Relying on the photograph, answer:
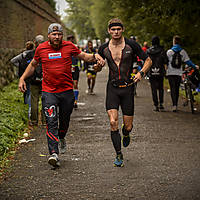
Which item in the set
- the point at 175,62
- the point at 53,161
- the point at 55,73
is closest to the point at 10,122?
the point at 55,73

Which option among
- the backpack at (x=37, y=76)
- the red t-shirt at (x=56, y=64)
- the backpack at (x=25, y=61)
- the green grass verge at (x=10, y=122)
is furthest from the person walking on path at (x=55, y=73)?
the backpack at (x=25, y=61)

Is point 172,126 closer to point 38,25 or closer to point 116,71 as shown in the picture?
point 116,71

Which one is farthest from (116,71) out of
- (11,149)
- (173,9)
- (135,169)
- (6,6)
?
(6,6)

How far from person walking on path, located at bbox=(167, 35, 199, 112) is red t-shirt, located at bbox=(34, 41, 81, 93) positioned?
605cm

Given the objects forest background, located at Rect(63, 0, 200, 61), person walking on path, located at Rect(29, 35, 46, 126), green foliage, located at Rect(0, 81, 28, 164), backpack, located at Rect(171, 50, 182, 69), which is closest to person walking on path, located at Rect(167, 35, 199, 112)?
backpack, located at Rect(171, 50, 182, 69)

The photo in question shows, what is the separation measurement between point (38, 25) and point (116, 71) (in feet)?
79.8

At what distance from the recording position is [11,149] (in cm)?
853

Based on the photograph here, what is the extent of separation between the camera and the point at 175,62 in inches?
502

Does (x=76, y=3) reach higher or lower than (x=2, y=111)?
higher

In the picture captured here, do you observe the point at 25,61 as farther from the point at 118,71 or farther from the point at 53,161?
the point at 53,161

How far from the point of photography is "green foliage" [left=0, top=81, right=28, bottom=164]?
28.1 feet

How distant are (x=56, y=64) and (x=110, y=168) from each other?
180 cm

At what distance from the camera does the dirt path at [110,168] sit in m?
5.63

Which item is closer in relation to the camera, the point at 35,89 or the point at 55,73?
the point at 55,73
